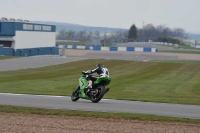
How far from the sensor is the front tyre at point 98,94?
18312 mm

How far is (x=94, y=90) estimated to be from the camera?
18.6m

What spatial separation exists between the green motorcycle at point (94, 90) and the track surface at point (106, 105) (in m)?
0.22

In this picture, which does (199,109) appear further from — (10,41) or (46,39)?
(46,39)

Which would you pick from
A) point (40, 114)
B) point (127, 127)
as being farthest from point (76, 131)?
point (40, 114)

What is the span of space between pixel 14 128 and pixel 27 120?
50.4 inches

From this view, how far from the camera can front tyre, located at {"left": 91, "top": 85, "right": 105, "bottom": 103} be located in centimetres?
1831

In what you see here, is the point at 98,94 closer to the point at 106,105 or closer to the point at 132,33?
the point at 106,105

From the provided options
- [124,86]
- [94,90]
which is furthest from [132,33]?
[94,90]

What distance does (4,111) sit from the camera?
15.1m

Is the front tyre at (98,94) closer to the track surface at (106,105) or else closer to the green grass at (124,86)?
the track surface at (106,105)

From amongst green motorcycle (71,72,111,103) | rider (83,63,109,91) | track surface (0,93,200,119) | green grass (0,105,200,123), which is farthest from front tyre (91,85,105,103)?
green grass (0,105,200,123)

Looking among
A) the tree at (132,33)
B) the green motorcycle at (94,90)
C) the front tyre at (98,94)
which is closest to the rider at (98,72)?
the green motorcycle at (94,90)

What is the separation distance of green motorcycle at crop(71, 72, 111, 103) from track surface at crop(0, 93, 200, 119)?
0.22 meters

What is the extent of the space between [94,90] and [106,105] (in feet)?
3.32
